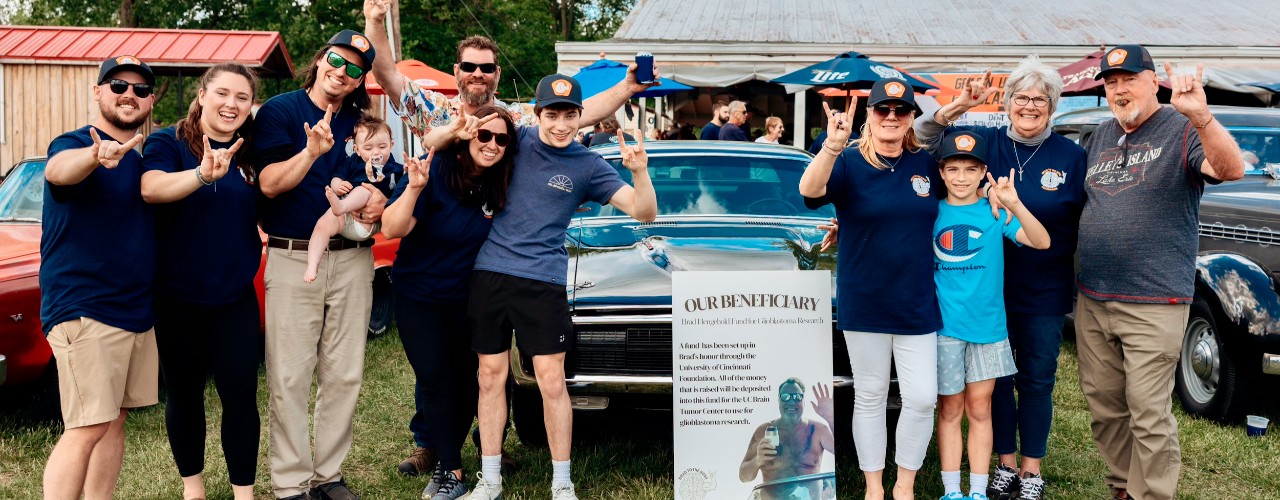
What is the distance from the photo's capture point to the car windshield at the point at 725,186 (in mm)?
4984

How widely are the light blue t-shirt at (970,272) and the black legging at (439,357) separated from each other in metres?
1.97

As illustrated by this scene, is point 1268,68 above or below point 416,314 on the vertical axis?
above

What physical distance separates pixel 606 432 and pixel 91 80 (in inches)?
431

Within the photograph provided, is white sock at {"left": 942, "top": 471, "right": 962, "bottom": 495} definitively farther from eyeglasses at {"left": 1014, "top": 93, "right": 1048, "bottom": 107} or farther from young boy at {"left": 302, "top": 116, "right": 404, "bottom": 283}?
young boy at {"left": 302, "top": 116, "right": 404, "bottom": 283}

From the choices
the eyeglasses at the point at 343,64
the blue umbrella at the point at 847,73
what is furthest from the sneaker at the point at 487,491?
the blue umbrella at the point at 847,73

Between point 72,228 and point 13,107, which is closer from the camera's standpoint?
point 72,228

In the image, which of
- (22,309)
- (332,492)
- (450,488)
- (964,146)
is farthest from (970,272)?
(22,309)

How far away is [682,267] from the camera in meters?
4.17

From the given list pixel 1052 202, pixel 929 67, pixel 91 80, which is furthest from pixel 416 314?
pixel 929 67

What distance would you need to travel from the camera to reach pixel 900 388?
370 cm

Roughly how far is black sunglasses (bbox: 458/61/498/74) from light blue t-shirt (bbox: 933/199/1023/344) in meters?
2.10

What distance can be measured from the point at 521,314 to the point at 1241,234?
433 cm

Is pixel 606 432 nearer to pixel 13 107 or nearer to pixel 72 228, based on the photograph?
pixel 72 228

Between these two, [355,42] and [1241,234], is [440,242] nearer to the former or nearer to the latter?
[355,42]
